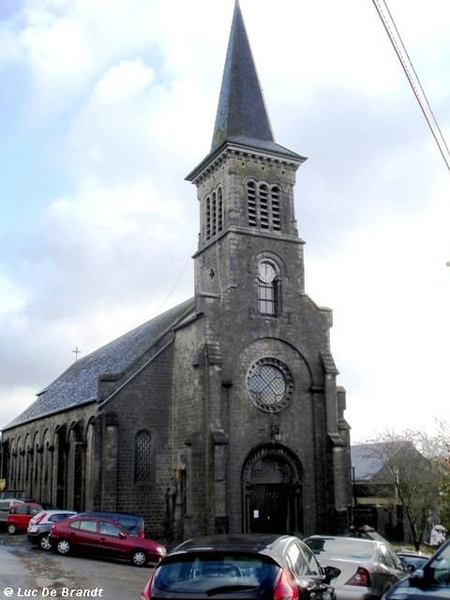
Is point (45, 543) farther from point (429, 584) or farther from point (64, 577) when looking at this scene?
point (429, 584)

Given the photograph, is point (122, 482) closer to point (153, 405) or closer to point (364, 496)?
point (153, 405)

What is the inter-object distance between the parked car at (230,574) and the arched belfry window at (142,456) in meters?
24.3

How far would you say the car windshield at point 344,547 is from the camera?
12352mm

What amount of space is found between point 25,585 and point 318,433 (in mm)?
18765

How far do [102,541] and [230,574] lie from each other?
16290mm

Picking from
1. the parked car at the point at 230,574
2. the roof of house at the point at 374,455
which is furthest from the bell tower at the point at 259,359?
the parked car at the point at 230,574

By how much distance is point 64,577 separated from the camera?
687 inches

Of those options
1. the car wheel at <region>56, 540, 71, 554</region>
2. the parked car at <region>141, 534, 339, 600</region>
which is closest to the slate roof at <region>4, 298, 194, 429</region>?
the car wheel at <region>56, 540, 71, 554</region>

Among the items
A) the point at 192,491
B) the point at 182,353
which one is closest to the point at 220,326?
the point at 182,353

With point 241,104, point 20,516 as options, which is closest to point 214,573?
point 20,516

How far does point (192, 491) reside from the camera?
2941 centimetres

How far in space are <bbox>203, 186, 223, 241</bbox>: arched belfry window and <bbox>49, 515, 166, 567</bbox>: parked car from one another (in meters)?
16.4

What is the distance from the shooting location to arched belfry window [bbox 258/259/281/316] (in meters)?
33.2

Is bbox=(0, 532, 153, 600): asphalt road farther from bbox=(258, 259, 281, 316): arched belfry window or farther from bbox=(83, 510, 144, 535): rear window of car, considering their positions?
bbox=(258, 259, 281, 316): arched belfry window
